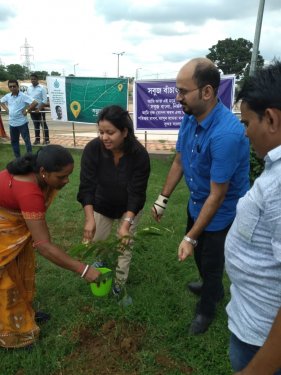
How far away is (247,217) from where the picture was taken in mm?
1124

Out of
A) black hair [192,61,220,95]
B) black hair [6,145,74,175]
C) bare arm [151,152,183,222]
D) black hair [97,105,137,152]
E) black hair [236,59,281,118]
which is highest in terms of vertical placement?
black hair [192,61,220,95]

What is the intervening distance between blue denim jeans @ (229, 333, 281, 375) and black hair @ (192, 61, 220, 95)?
53.2 inches

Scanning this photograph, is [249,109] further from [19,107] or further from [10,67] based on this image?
[10,67]

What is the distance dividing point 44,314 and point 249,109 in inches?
92.7

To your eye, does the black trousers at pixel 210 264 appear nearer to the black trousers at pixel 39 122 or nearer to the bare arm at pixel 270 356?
the bare arm at pixel 270 356

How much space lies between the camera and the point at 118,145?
263 cm

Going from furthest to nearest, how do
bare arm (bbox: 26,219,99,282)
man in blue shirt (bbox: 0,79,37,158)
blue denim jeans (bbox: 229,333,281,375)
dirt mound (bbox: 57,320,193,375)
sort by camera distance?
man in blue shirt (bbox: 0,79,37,158) < dirt mound (bbox: 57,320,193,375) < bare arm (bbox: 26,219,99,282) < blue denim jeans (bbox: 229,333,281,375)

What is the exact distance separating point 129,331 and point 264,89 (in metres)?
2.10

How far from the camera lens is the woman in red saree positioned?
219cm

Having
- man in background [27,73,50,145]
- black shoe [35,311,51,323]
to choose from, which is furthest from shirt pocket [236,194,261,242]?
man in background [27,73,50,145]

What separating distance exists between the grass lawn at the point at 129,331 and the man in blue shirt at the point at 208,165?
19 cm

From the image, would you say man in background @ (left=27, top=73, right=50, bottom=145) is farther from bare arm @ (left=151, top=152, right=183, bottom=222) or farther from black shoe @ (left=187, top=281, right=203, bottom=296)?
black shoe @ (left=187, top=281, right=203, bottom=296)

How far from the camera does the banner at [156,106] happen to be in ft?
24.7

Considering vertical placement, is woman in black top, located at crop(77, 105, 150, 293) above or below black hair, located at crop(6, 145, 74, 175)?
below
